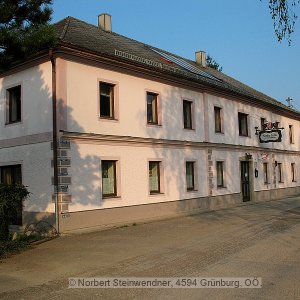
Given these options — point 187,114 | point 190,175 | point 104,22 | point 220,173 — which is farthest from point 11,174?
point 220,173

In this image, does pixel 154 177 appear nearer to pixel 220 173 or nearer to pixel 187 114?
pixel 187 114

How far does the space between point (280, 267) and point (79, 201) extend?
7.44 metres

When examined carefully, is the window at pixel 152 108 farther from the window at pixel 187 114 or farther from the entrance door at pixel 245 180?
the entrance door at pixel 245 180

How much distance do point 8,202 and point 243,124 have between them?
17.4 m

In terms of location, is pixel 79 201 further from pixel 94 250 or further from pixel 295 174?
pixel 295 174

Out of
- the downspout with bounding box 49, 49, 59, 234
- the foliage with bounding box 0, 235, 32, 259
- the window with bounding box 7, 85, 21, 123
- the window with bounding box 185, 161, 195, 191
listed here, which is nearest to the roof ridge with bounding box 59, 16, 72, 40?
the downspout with bounding box 49, 49, 59, 234

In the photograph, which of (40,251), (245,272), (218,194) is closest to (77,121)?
(40,251)

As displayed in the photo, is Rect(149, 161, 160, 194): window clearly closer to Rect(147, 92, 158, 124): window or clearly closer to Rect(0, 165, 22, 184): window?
Rect(147, 92, 158, 124): window

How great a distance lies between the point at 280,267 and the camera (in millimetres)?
7754

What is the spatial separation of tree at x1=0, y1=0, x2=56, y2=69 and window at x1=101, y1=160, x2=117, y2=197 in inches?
242

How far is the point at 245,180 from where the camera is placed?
24.2 meters

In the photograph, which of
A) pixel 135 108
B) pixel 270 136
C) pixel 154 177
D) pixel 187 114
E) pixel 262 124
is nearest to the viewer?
pixel 135 108

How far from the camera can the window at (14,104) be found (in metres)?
15.4

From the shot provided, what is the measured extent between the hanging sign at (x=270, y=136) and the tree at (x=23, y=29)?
1855 centimetres
